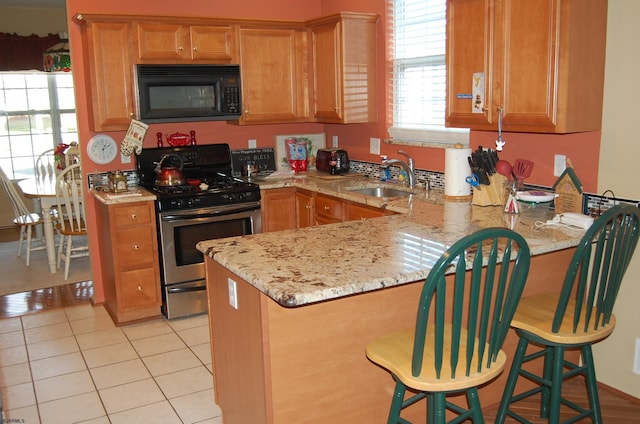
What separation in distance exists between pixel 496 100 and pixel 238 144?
2.53 meters

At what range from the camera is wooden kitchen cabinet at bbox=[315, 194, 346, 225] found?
4051 mm

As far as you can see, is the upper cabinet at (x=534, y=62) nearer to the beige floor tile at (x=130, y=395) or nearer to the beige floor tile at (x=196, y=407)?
the beige floor tile at (x=196, y=407)

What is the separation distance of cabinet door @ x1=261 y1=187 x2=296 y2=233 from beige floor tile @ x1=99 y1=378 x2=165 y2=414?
Answer: 61.5 inches

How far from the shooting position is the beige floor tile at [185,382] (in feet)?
10.6

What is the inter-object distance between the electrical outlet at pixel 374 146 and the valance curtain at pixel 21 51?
15.3ft

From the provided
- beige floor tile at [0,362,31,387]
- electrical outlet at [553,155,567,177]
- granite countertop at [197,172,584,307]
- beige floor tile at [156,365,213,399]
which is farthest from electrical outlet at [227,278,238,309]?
electrical outlet at [553,155,567,177]

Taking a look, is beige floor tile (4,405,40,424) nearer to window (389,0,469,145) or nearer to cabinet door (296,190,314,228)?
cabinet door (296,190,314,228)

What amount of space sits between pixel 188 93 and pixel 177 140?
42 centimetres

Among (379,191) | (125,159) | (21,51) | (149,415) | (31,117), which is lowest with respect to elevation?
(149,415)

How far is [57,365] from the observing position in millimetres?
3580

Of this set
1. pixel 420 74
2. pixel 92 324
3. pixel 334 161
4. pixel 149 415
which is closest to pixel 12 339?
pixel 92 324

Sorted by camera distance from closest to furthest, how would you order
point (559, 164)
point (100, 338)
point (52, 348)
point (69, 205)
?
point (559, 164) → point (52, 348) → point (100, 338) → point (69, 205)

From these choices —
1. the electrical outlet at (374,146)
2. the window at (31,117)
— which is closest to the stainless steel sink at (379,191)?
the electrical outlet at (374,146)

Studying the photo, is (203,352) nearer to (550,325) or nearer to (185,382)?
(185,382)
